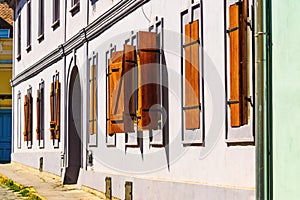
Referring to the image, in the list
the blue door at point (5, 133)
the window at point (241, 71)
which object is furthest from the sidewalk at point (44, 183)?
the blue door at point (5, 133)

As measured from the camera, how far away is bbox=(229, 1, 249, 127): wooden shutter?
8.55 m

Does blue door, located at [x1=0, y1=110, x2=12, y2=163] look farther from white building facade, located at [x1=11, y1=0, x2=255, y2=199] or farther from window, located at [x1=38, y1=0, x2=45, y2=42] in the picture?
white building facade, located at [x1=11, y1=0, x2=255, y2=199]

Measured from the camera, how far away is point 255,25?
811 cm

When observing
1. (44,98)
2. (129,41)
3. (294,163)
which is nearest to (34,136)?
(44,98)

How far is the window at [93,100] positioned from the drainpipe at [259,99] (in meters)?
7.78

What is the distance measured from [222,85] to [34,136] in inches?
586

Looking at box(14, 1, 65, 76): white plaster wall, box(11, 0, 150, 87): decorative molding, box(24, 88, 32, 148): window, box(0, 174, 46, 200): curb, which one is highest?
box(14, 1, 65, 76): white plaster wall

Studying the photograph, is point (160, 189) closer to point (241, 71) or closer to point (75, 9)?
point (241, 71)

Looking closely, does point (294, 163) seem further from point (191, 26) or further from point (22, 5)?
point (22, 5)

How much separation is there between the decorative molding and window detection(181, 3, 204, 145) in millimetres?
2047

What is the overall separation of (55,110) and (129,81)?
7932 mm

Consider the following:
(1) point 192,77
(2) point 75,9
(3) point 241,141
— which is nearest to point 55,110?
(2) point 75,9

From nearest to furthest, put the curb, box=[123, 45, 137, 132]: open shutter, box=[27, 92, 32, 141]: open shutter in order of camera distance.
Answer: box=[123, 45, 137, 132]: open shutter
the curb
box=[27, 92, 32, 141]: open shutter

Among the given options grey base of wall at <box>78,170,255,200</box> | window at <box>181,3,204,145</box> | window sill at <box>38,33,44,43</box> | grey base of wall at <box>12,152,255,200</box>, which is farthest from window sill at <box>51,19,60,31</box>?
window at <box>181,3,204,145</box>
